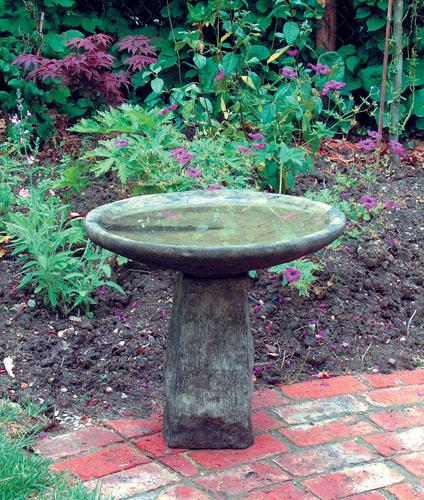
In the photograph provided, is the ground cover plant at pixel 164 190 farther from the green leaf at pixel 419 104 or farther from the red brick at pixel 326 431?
the red brick at pixel 326 431

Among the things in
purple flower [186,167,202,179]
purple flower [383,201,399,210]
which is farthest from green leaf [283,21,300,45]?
purple flower [186,167,202,179]

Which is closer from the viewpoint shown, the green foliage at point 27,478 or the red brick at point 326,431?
the green foliage at point 27,478

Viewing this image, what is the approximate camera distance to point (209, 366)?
322 cm

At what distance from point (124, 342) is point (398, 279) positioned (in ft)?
4.91

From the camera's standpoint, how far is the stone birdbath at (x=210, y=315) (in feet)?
10.1

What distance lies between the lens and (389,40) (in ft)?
19.2

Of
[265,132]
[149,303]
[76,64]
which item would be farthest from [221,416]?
[76,64]

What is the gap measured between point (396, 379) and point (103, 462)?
1.39 meters

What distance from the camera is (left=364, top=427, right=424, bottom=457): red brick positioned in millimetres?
3281

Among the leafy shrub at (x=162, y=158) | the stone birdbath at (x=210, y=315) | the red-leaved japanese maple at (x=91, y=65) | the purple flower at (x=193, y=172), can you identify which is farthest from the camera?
the red-leaved japanese maple at (x=91, y=65)

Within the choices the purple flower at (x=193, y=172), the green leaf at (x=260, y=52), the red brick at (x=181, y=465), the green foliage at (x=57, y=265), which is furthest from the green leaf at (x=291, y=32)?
the red brick at (x=181, y=465)

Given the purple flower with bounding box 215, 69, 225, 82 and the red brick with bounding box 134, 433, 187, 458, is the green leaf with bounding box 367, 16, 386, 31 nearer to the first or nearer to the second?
the purple flower with bounding box 215, 69, 225, 82

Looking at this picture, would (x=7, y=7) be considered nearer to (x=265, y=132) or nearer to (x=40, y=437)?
(x=265, y=132)

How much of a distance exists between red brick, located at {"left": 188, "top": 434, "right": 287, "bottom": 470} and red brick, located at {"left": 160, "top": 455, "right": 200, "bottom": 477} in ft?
0.13
